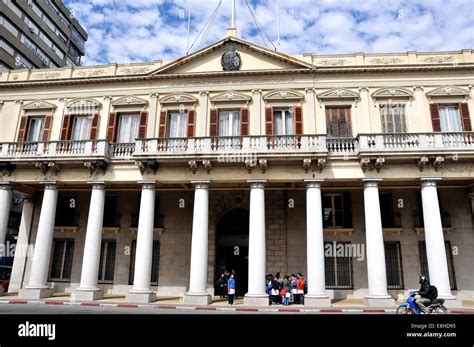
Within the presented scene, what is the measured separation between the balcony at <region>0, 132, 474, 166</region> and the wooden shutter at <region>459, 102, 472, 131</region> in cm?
135

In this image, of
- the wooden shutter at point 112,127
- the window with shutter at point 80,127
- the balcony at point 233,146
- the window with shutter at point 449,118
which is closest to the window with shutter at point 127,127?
the wooden shutter at point 112,127

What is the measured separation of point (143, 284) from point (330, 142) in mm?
12276

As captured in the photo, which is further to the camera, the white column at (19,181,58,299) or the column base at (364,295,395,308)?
the white column at (19,181,58,299)

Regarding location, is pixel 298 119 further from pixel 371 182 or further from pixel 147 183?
pixel 147 183

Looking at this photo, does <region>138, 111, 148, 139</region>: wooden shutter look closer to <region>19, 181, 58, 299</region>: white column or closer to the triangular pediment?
the triangular pediment

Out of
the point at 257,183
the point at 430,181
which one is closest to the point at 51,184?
the point at 257,183

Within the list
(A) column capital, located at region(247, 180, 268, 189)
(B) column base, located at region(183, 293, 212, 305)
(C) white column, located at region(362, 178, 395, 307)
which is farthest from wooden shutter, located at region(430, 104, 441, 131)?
(B) column base, located at region(183, 293, 212, 305)

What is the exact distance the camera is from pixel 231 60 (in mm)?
21672

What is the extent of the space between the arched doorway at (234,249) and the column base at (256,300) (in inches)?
167

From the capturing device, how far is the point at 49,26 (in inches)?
1911

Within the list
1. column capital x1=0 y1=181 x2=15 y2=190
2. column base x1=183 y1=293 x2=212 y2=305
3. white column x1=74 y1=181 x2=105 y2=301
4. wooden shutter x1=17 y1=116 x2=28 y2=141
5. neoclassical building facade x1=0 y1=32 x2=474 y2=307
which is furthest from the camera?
wooden shutter x1=17 y1=116 x2=28 y2=141

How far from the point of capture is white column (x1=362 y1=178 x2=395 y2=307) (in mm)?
16891

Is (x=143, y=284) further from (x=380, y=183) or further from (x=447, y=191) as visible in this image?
(x=447, y=191)

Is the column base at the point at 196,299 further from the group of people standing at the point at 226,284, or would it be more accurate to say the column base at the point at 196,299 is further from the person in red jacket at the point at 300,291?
the person in red jacket at the point at 300,291
